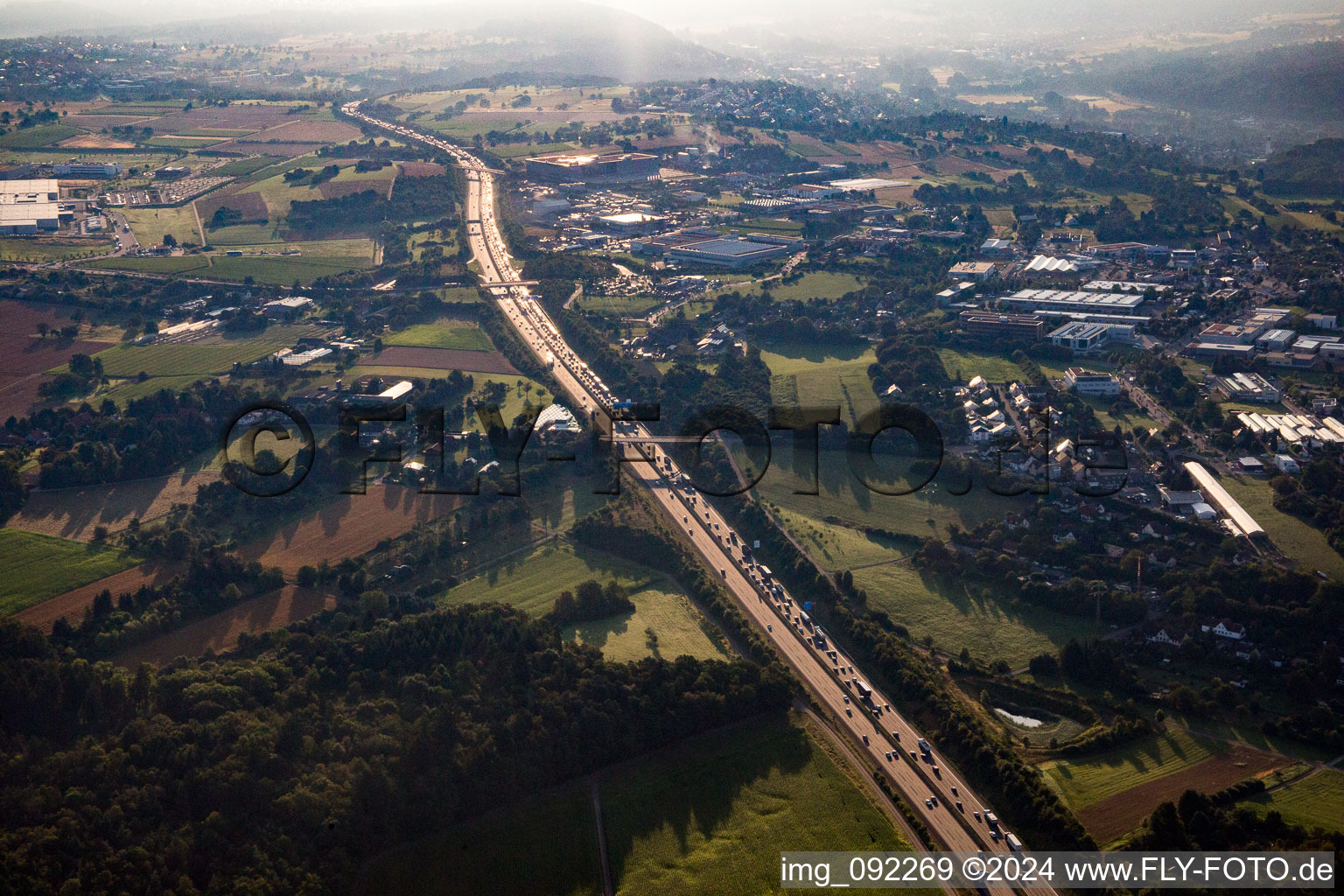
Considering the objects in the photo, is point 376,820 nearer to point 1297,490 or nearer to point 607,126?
point 1297,490

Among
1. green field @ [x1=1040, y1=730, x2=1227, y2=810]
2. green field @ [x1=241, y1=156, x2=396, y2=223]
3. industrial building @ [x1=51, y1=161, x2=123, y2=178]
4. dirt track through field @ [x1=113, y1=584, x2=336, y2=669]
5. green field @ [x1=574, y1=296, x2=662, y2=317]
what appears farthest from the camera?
industrial building @ [x1=51, y1=161, x2=123, y2=178]

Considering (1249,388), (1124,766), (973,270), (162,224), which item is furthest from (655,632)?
(162,224)

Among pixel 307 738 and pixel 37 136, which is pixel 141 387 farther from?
pixel 37 136

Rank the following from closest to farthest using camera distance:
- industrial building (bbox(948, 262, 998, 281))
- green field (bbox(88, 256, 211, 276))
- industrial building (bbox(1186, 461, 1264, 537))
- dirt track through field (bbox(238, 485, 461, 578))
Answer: industrial building (bbox(1186, 461, 1264, 537)) → dirt track through field (bbox(238, 485, 461, 578)) → green field (bbox(88, 256, 211, 276)) → industrial building (bbox(948, 262, 998, 281))

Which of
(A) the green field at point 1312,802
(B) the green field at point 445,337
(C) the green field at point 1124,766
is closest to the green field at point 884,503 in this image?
(C) the green field at point 1124,766

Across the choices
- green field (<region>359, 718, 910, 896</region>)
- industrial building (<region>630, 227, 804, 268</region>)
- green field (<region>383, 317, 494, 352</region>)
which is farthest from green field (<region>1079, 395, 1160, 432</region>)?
green field (<region>383, 317, 494, 352</region>)

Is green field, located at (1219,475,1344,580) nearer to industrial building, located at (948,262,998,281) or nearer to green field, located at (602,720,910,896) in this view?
green field, located at (602,720,910,896)

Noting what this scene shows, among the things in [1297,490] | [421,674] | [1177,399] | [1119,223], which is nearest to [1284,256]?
[1119,223]
